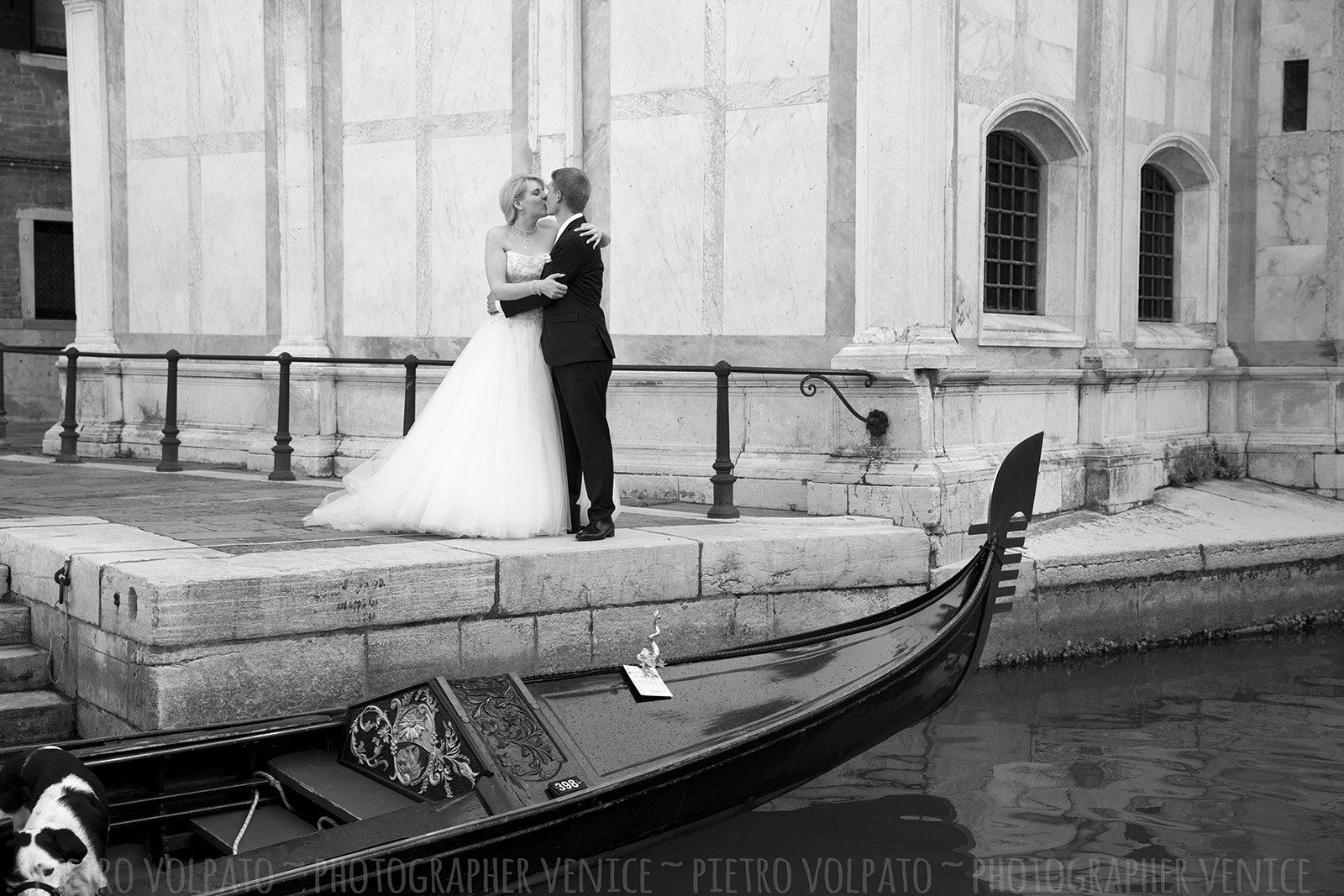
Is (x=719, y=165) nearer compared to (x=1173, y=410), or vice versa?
(x=719, y=165)

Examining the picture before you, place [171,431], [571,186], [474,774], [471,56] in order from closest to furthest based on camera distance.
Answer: [474,774], [571,186], [471,56], [171,431]

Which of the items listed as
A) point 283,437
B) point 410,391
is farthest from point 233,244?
point 410,391

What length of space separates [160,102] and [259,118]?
1149mm

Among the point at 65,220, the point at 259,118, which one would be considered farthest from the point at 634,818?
the point at 65,220

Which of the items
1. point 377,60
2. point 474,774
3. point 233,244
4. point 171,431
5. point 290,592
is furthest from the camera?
point 233,244

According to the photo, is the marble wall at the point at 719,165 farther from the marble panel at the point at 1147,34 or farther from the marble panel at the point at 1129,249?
the marble panel at the point at 1147,34

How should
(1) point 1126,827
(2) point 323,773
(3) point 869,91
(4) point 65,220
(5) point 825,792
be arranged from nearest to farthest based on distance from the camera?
1. (2) point 323,773
2. (1) point 1126,827
3. (5) point 825,792
4. (3) point 869,91
5. (4) point 65,220

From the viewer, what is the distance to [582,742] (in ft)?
15.0

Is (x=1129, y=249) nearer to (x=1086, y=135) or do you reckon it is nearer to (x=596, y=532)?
(x=1086, y=135)

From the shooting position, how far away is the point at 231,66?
10.8m

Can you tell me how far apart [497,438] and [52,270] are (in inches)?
510

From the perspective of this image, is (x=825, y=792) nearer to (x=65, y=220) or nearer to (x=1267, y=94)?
(x=1267, y=94)

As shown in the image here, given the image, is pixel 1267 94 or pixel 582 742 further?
pixel 1267 94

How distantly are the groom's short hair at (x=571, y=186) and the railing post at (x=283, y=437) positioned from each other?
141 inches
